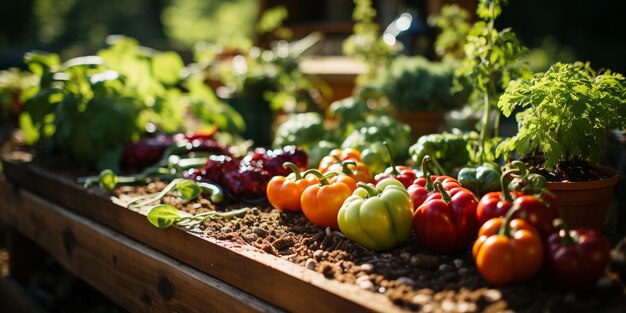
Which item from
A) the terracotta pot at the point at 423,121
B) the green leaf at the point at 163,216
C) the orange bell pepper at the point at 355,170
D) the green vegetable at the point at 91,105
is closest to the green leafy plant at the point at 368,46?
the terracotta pot at the point at 423,121

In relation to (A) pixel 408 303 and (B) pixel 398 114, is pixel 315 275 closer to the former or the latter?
(A) pixel 408 303

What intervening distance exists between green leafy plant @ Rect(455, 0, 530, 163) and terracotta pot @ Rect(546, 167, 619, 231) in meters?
0.47

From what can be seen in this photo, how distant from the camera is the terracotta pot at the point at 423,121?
2863mm

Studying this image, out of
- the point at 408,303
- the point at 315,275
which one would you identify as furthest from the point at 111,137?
the point at 408,303

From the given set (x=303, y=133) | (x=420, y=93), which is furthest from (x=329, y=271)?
(x=420, y=93)

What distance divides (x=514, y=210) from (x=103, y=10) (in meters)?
22.7

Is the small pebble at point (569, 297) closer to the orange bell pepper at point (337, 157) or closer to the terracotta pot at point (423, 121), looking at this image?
the orange bell pepper at point (337, 157)

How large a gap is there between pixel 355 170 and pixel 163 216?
62 centimetres

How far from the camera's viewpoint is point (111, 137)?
8.64ft

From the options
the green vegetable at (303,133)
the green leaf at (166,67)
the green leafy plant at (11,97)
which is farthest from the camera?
the green leafy plant at (11,97)

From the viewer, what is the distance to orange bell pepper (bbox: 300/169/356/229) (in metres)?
1.61

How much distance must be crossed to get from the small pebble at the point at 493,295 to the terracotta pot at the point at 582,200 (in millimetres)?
418

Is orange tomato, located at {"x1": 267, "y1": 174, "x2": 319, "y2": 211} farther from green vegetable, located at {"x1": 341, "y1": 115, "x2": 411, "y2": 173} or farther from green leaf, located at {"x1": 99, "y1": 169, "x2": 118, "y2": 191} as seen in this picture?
green leaf, located at {"x1": 99, "y1": 169, "x2": 118, "y2": 191}

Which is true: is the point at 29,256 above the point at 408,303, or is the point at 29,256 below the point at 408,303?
below
